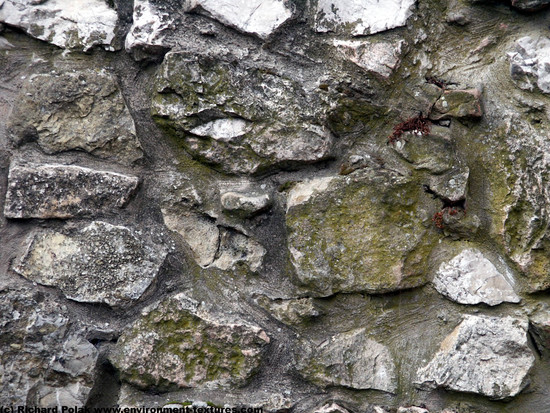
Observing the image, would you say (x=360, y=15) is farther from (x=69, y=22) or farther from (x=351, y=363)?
(x=351, y=363)

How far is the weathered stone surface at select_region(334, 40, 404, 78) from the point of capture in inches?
58.0

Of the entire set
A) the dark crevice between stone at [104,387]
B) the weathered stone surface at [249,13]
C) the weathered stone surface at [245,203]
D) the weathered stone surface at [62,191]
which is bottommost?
the dark crevice between stone at [104,387]

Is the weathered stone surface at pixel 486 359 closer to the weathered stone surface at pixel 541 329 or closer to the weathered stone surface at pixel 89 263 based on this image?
the weathered stone surface at pixel 541 329

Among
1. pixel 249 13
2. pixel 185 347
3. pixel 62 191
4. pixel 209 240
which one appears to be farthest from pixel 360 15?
pixel 185 347

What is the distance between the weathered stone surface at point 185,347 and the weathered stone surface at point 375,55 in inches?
34.5

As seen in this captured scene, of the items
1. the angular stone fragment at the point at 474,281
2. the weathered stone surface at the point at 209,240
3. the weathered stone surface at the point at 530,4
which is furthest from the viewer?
the weathered stone surface at the point at 209,240

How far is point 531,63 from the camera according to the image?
4.51 ft

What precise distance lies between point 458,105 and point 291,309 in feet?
2.62

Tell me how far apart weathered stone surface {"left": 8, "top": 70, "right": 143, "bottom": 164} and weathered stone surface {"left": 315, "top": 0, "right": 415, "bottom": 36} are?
672 mm

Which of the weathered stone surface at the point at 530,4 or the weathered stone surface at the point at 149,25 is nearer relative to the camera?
the weathered stone surface at the point at 530,4

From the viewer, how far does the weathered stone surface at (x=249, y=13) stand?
1.49m

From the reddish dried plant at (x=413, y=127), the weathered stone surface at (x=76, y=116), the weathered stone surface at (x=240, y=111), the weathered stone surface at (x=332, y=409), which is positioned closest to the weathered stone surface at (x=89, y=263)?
the weathered stone surface at (x=76, y=116)

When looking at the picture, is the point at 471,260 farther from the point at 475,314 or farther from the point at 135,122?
the point at 135,122

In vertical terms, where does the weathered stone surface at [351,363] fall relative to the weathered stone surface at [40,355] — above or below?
above
